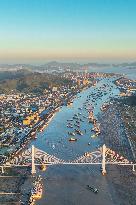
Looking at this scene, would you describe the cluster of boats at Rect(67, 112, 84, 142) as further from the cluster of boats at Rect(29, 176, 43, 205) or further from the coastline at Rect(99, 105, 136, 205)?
the cluster of boats at Rect(29, 176, 43, 205)

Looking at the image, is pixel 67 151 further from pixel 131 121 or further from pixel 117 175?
pixel 131 121

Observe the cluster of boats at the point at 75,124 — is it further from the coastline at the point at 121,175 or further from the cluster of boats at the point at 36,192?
the cluster of boats at the point at 36,192

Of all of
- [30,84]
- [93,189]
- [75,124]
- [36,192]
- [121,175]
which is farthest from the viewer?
[30,84]

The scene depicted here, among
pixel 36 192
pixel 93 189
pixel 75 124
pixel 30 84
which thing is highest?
pixel 36 192

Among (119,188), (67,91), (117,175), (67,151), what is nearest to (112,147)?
(67,151)

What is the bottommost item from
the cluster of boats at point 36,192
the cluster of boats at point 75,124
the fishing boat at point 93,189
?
the cluster of boats at point 75,124

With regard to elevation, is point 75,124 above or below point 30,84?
above

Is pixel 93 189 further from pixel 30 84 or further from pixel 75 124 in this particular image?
pixel 30 84

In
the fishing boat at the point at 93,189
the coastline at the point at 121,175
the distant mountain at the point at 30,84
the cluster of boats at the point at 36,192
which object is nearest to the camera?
the cluster of boats at the point at 36,192

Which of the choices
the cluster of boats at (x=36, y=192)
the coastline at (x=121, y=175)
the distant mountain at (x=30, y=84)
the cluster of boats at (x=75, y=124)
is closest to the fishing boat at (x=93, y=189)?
the coastline at (x=121, y=175)

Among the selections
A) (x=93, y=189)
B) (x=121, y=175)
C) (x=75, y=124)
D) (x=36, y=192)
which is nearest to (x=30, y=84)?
(x=75, y=124)

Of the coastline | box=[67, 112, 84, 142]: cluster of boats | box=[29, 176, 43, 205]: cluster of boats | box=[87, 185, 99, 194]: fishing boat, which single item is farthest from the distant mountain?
box=[87, 185, 99, 194]: fishing boat
